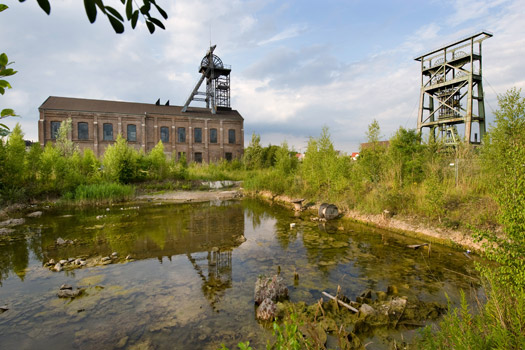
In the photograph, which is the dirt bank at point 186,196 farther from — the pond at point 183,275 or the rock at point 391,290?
the rock at point 391,290

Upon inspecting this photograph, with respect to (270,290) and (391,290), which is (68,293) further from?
(391,290)

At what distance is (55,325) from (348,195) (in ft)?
32.3

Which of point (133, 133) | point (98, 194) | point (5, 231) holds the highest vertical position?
point (133, 133)

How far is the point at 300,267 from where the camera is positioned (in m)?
5.44

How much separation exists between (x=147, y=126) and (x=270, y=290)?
31327 mm

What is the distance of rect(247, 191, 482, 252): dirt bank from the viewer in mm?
Result: 6410

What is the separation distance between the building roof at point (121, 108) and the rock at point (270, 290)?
31256 mm

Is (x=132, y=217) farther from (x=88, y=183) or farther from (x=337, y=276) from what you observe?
(x=337, y=276)

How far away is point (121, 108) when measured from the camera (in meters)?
30.7

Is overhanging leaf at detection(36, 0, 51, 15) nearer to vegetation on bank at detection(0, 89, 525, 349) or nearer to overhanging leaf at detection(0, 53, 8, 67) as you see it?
overhanging leaf at detection(0, 53, 8, 67)

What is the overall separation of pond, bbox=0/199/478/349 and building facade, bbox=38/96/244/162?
19292 mm

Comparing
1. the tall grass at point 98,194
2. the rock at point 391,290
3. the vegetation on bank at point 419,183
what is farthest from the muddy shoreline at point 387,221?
the rock at point 391,290

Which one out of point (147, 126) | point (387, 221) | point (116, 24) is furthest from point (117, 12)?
point (147, 126)

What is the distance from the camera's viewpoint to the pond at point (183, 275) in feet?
10.9
